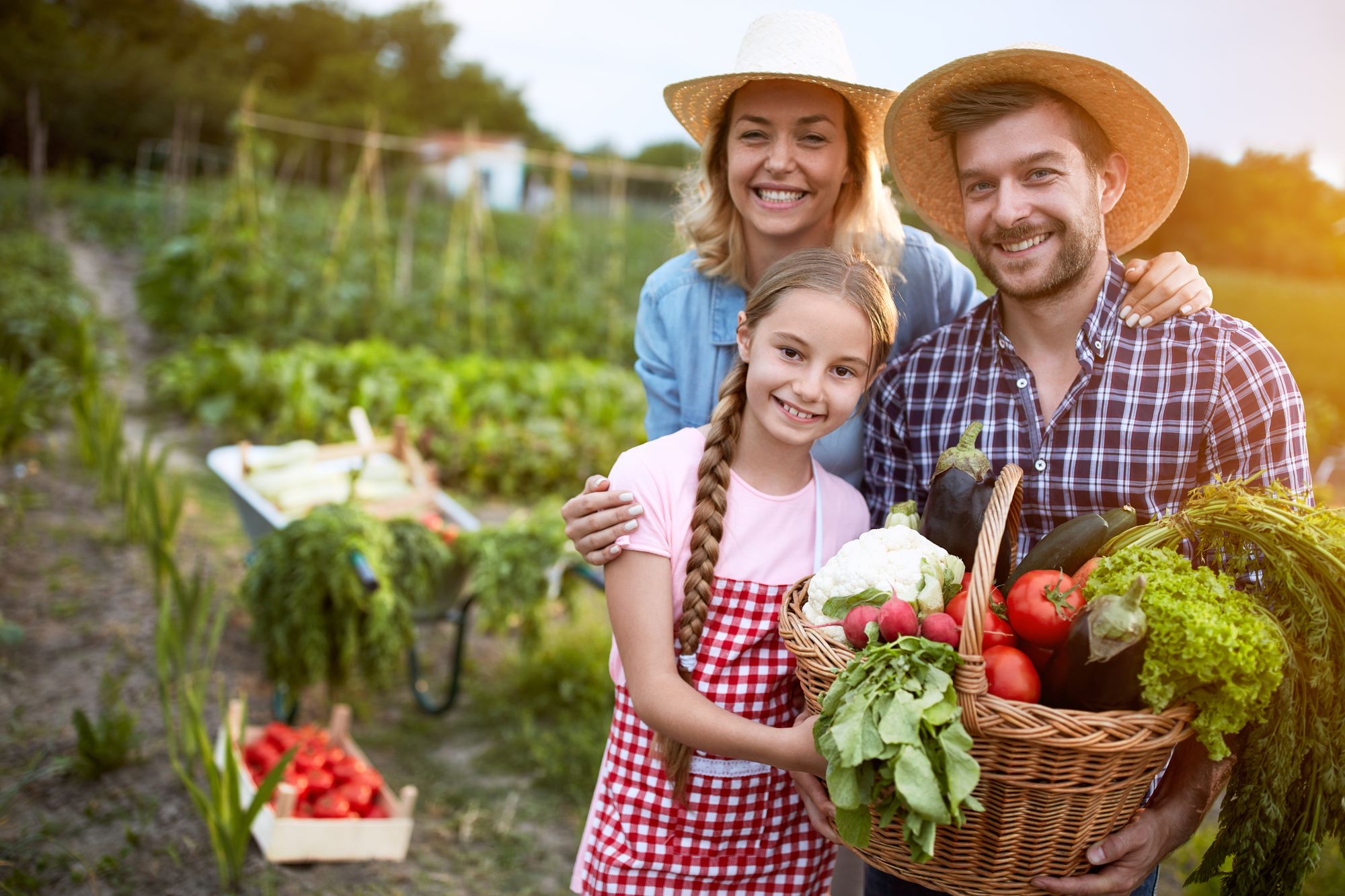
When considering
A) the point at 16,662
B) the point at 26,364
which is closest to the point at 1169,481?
the point at 16,662

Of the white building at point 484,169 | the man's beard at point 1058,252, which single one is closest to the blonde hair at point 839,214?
the man's beard at point 1058,252

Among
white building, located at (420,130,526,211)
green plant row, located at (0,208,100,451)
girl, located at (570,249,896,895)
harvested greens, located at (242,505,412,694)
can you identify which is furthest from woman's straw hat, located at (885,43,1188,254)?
white building, located at (420,130,526,211)

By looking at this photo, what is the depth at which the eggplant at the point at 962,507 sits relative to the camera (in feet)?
5.08

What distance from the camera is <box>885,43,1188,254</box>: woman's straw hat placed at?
1756 millimetres

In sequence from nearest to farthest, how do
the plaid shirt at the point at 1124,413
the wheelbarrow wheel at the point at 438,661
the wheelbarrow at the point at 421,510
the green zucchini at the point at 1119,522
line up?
the green zucchini at the point at 1119,522 < the plaid shirt at the point at 1124,413 < the wheelbarrow at the point at 421,510 < the wheelbarrow wheel at the point at 438,661

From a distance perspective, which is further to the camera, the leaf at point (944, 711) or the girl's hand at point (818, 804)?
the girl's hand at point (818, 804)

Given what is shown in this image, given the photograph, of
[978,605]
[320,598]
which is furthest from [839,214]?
[320,598]

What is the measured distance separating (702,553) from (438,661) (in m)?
3.38

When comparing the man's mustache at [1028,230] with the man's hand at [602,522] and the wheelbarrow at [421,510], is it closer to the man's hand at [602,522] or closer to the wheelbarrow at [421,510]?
the man's hand at [602,522]

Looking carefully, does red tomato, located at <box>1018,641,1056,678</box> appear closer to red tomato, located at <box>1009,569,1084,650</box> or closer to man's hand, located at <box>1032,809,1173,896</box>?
red tomato, located at <box>1009,569,1084,650</box>

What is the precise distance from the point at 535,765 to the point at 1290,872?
2.95 metres

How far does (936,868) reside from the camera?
1395 millimetres

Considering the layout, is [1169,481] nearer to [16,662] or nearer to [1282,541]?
[1282,541]

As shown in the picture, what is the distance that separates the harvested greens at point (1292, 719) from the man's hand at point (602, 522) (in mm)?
768
